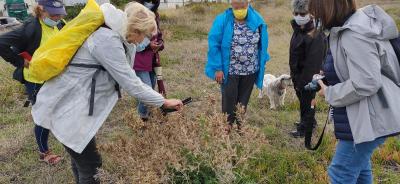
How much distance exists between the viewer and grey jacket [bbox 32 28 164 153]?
2590 millimetres

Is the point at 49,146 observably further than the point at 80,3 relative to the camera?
No

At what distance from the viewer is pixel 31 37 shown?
367 centimetres

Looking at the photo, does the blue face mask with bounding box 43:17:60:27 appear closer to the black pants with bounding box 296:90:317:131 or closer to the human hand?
the human hand

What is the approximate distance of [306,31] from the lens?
4.44m

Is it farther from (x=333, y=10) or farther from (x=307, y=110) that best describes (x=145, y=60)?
(x=333, y=10)

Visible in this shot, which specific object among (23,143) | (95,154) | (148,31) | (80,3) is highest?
(148,31)

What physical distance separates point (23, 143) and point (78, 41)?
2556 mm

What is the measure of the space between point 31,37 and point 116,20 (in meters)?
1.52

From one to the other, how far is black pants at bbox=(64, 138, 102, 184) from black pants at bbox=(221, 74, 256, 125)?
1.66 m

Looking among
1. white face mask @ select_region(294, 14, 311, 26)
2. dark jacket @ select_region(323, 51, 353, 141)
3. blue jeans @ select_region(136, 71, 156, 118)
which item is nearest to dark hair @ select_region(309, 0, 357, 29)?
dark jacket @ select_region(323, 51, 353, 141)

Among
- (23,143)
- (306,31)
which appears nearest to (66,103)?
(23,143)

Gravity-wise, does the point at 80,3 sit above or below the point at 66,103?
below

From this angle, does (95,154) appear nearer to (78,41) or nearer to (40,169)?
(78,41)

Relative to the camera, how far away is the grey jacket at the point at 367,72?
2328 mm
